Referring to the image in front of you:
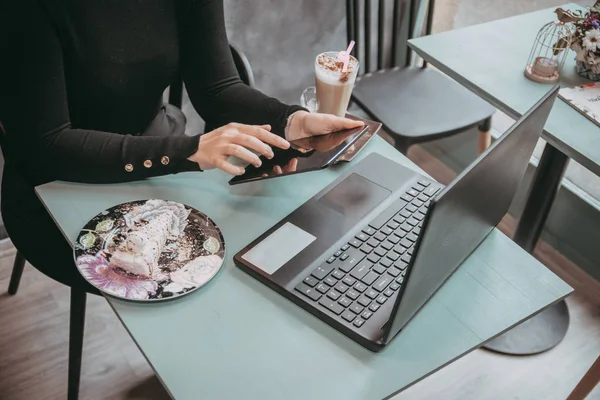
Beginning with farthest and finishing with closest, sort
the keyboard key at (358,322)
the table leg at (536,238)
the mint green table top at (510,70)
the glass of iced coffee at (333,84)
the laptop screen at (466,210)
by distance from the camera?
1. the table leg at (536,238)
2. the mint green table top at (510,70)
3. the glass of iced coffee at (333,84)
4. the keyboard key at (358,322)
5. the laptop screen at (466,210)

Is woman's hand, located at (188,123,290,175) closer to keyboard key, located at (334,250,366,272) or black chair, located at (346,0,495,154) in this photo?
keyboard key, located at (334,250,366,272)

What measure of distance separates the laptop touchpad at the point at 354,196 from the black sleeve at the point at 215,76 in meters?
0.22

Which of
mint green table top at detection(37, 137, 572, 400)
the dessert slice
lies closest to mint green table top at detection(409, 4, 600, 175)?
mint green table top at detection(37, 137, 572, 400)

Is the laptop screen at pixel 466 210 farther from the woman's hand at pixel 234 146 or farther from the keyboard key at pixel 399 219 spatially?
the woman's hand at pixel 234 146

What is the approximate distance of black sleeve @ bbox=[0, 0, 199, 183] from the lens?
104 cm

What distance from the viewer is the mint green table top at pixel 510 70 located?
133cm

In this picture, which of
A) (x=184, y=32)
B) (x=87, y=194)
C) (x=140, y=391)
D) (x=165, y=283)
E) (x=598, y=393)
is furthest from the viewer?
(x=598, y=393)

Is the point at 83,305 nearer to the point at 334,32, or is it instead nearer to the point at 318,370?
the point at 318,370

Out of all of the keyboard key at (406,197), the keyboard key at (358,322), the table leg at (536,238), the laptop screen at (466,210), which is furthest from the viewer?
the table leg at (536,238)

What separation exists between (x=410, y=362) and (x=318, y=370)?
0.43 ft

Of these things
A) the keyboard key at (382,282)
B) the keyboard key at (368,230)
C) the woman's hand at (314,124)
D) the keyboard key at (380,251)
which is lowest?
the keyboard key at (382,282)

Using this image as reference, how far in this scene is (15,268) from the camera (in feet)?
5.63

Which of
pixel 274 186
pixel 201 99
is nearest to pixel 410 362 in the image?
pixel 274 186

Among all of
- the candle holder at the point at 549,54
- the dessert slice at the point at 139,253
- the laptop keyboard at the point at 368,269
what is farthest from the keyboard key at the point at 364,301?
the candle holder at the point at 549,54
